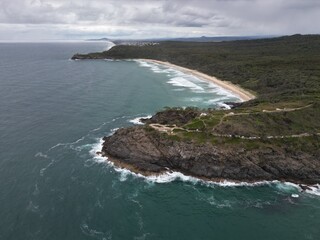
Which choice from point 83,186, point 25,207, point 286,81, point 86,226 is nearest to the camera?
point 86,226

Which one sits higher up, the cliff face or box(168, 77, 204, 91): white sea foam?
the cliff face

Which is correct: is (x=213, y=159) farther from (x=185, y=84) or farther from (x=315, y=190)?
(x=185, y=84)

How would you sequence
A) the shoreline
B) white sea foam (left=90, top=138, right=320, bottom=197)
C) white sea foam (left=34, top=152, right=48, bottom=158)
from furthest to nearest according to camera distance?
white sea foam (left=34, top=152, right=48, bottom=158) < the shoreline < white sea foam (left=90, top=138, right=320, bottom=197)

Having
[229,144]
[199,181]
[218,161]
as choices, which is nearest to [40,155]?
[199,181]

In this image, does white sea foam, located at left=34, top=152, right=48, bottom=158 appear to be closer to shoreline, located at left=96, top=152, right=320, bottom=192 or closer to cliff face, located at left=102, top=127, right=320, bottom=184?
cliff face, located at left=102, top=127, right=320, bottom=184

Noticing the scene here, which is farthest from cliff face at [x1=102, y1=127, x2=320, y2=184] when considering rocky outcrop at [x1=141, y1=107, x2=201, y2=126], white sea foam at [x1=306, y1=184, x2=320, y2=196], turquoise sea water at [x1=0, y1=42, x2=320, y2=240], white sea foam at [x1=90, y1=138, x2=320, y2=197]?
rocky outcrop at [x1=141, y1=107, x2=201, y2=126]

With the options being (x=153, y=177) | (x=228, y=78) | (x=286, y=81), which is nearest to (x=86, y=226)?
(x=153, y=177)

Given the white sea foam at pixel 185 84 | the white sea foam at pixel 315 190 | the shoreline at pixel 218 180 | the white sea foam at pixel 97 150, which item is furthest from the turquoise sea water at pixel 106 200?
the white sea foam at pixel 185 84

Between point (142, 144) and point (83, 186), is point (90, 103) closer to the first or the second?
point (142, 144)
